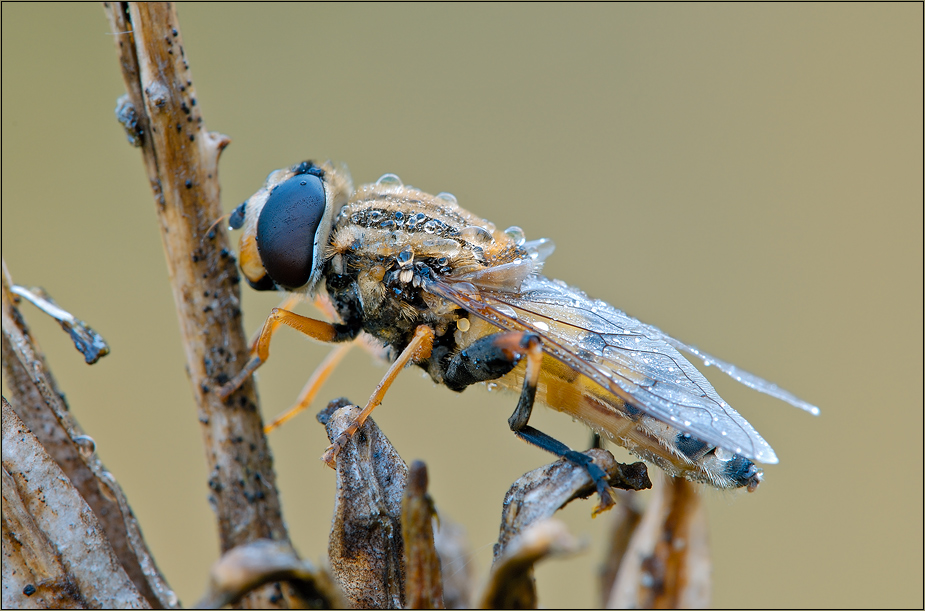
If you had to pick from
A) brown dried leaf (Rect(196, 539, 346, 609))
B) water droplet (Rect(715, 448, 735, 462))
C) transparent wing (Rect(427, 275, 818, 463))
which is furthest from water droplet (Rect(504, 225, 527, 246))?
brown dried leaf (Rect(196, 539, 346, 609))

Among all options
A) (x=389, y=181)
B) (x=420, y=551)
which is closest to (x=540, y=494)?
(x=420, y=551)

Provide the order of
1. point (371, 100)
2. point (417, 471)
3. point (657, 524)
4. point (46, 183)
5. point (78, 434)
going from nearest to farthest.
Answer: point (417, 471) → point (78, 434) → point (657, 524) → point (46, 183) → point (371, 100)

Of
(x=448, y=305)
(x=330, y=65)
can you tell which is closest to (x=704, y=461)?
(x=448, y=305)

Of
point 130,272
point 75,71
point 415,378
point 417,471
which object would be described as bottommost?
point 415,378

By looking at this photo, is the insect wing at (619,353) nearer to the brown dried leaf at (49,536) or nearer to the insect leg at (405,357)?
the insect leg at (405,357)

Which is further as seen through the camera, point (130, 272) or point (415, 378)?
point (415, 378)

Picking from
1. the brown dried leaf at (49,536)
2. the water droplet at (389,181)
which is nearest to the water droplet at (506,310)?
the water droplet at (389,181)

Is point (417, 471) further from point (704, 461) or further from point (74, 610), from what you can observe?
point (704, 461)
